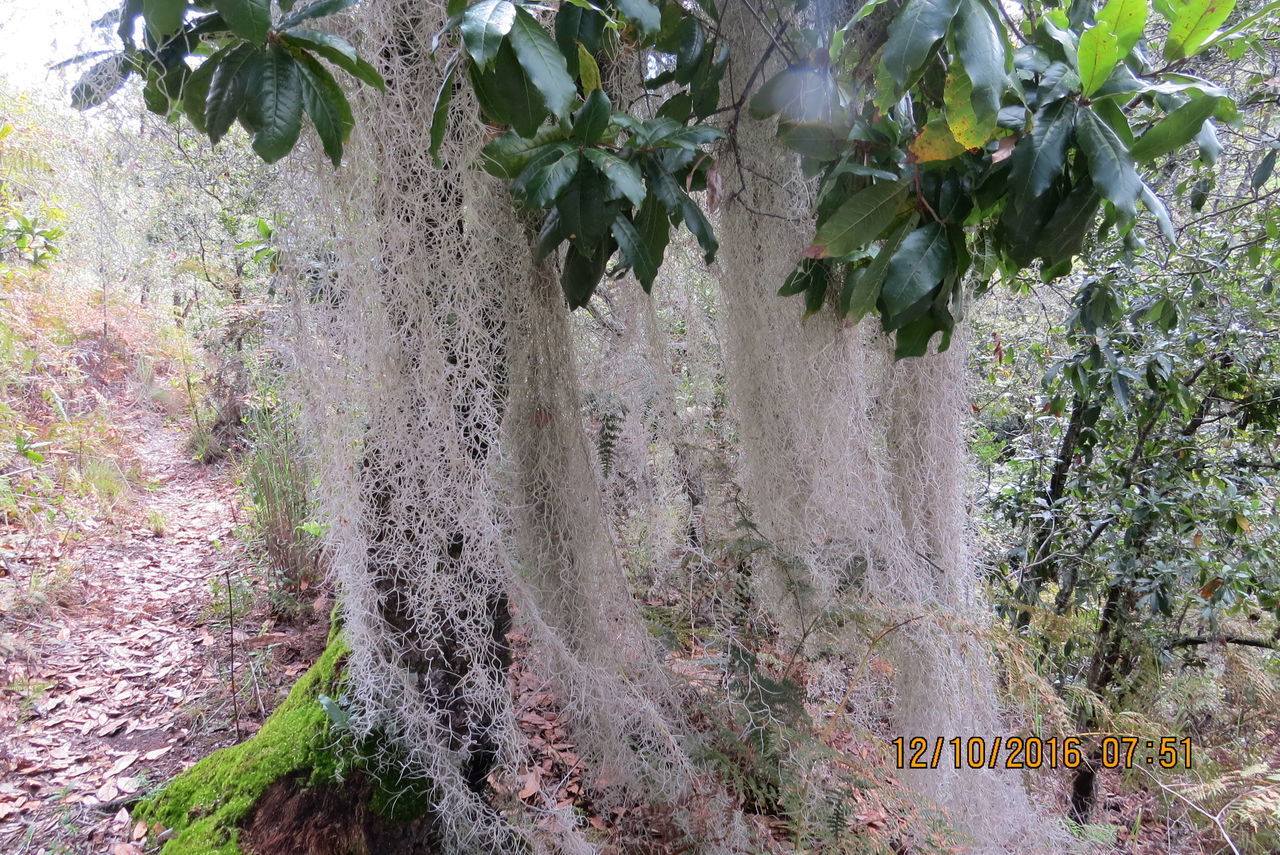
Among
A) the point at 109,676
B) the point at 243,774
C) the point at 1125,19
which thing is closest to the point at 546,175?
the point at 1125,19

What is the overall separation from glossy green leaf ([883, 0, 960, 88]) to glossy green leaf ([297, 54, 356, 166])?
74cm

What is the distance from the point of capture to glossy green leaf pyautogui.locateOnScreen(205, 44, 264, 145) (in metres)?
0.90

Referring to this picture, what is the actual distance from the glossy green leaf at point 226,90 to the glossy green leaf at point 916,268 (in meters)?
0.97

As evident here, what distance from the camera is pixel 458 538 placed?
127cm

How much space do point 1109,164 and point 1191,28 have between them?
333 millimetres

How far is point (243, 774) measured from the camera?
141 centimetres

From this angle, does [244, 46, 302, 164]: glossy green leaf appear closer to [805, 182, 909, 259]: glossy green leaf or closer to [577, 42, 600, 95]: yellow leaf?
[577, 42, 600, 95]: yellow leaf

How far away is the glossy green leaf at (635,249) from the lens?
1044mm

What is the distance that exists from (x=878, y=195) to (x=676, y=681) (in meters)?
1.13

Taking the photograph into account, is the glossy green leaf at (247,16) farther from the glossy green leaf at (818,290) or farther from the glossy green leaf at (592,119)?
the glossy green leaf at (818,290)

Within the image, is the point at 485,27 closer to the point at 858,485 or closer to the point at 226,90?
the point at 226,90
